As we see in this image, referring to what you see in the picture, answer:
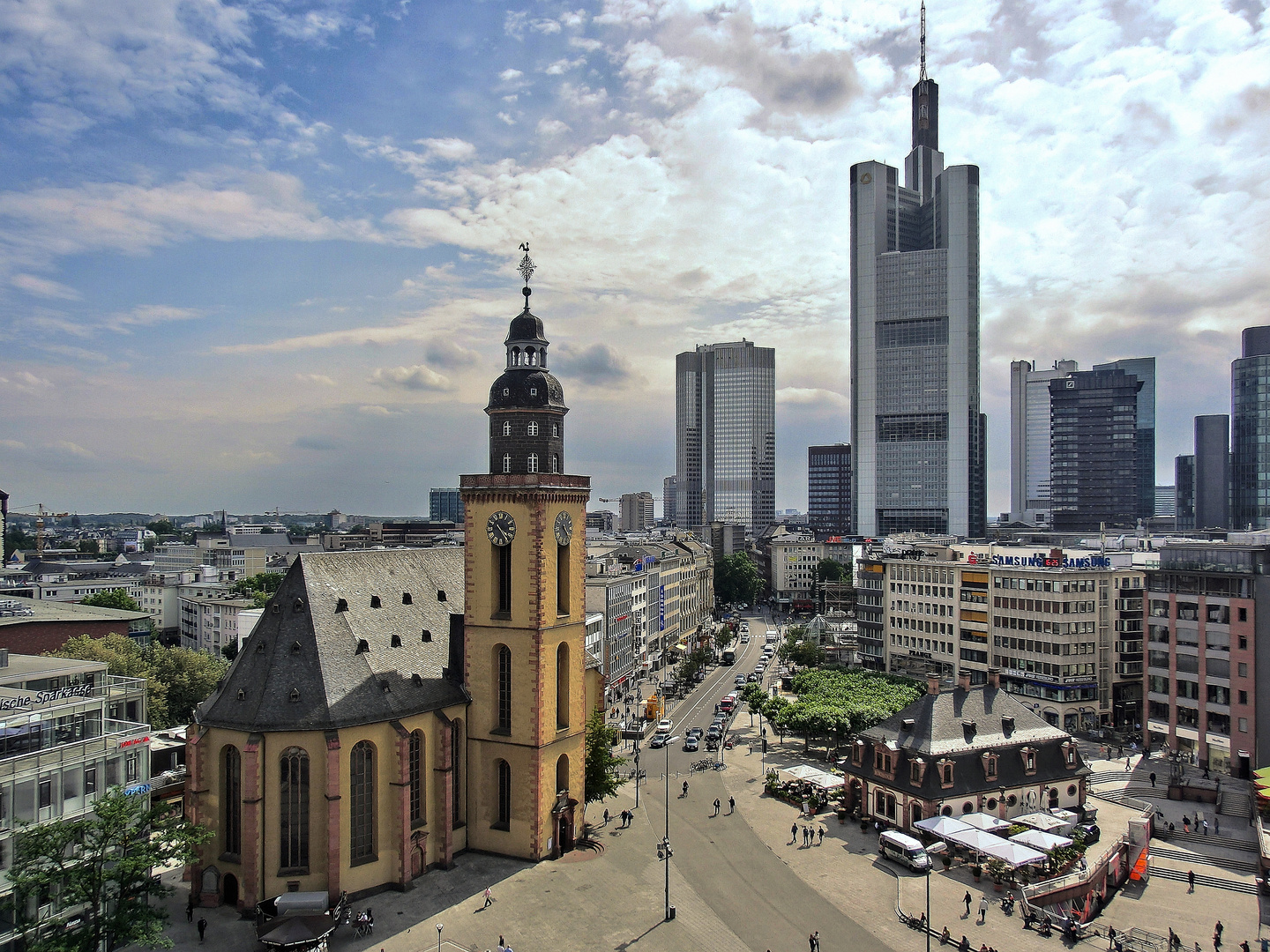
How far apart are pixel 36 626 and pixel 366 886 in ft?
196

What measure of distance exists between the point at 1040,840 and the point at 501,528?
4284cm

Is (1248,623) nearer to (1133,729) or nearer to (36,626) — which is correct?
(1133,729)

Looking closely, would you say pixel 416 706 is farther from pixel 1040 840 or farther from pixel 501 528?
pixel 1040 840

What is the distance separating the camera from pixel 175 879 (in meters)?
51.1

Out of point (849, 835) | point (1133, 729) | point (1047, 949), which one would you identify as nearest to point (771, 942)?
point (1047, 949)

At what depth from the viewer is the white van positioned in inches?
2160

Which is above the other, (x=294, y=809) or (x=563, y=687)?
(x=563, y=687)

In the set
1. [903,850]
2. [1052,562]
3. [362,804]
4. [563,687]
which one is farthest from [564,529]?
[1052,562]

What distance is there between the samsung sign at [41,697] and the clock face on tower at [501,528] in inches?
954

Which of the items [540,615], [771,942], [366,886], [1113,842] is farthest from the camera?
[1113,842]

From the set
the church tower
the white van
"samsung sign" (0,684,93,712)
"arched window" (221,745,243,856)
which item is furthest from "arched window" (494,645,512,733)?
the white van

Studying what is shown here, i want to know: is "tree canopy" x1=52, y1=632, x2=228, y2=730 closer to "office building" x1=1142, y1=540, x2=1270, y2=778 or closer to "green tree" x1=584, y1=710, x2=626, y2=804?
"green tree" x1=584, y1=710, x2=626, y2=804

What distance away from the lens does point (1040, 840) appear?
57156 millimetres

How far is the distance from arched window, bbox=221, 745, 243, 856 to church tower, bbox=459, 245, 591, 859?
13.9 metres
